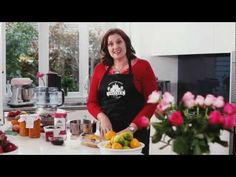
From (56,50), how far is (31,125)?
1.98 metres

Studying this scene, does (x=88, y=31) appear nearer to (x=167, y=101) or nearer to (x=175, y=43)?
(x=175, y=43)

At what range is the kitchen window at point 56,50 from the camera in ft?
11.3

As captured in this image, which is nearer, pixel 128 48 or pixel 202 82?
pixel 128 48

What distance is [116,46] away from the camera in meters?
1.97

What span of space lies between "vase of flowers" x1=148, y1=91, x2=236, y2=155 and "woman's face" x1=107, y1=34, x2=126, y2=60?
117 cm

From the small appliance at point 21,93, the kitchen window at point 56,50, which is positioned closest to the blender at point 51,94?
the small appliance at point 21,93

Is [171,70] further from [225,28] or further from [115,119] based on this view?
[115,119]

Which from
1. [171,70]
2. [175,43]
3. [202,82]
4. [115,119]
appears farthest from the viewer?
[171,70]
